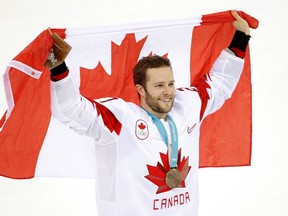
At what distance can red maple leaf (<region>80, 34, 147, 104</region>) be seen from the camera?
3.82 metres

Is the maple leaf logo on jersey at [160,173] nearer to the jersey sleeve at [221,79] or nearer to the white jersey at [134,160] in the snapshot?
the white jersey at [134,160]

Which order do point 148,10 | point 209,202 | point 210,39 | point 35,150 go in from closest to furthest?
point 35,150 → point 210,39 → point 209,202 → point 148,10

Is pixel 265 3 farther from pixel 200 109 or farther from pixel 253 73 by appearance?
pixel 200 109

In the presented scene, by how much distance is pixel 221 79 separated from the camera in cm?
384

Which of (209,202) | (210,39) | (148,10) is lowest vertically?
(209,202)

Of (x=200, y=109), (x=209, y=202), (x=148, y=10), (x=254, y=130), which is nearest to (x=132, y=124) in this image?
(x=200, y=109)

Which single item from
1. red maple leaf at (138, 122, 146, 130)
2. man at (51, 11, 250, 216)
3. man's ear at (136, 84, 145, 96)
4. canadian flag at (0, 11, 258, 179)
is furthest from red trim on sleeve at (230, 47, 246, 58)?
red maple leaf at (138, 122, 146, 130)

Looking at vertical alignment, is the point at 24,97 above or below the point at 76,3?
below

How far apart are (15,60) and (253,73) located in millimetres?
2985

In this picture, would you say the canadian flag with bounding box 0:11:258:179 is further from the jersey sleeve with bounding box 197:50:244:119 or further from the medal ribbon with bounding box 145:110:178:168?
the medal ribbon with bounding box 145:110:178:168

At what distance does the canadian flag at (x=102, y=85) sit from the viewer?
136 inches

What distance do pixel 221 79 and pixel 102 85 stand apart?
0.67 meters

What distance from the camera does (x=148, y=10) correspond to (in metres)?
5.96

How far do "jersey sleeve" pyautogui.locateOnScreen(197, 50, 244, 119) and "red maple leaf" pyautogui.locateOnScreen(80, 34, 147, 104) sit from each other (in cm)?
41
